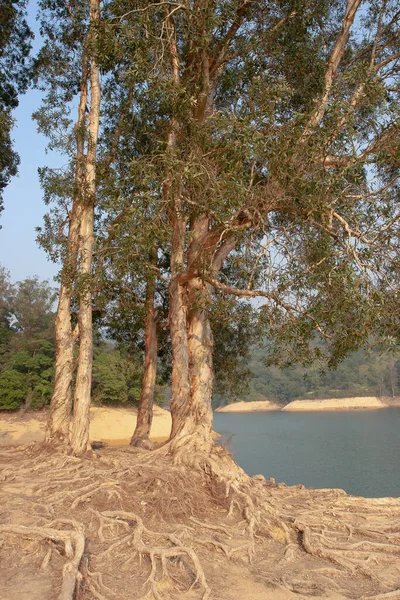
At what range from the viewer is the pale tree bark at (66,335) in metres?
7.62

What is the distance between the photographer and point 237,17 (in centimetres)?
888

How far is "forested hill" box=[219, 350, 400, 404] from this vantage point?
52981 millimetres

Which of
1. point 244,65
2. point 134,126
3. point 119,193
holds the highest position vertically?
point 244,65

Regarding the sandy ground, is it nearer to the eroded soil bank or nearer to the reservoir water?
the reservoir water

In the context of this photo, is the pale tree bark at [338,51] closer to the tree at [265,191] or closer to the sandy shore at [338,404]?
the tree at [265,191]

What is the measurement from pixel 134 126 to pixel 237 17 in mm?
2549

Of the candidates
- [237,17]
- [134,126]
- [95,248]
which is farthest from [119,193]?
[237,17]

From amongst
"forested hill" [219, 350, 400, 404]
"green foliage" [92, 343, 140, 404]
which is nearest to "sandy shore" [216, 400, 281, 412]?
"forested hill" [219, 350, 400, 404]

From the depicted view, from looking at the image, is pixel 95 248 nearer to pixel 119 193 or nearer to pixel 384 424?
pixel 119 193

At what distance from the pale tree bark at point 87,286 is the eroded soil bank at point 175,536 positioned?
31.1 inches

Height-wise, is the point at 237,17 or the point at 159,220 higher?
the point at 237,17

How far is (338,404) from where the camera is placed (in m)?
51.5

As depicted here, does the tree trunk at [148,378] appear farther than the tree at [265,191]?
Yes

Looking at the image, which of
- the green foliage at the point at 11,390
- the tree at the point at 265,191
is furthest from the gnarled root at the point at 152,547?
the green foliage at the point at 11,390
